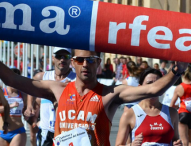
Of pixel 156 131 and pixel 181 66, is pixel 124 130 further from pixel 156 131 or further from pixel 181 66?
pixel 181 66

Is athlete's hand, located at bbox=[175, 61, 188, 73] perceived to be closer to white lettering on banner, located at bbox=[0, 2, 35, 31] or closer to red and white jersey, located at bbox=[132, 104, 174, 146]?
red and white jersey, located at bbox=[132, 104, 174, 146]

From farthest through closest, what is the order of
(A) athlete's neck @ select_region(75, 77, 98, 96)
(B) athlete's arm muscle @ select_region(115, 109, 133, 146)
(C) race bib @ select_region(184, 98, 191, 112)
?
(C) race bib @ select_region(184, 98, 191, 112), (B) athlete's arm muscle @ select_region(115, 109, 133, 146), (A) athlete's neck @ select_region(75, 77, 98, 96)

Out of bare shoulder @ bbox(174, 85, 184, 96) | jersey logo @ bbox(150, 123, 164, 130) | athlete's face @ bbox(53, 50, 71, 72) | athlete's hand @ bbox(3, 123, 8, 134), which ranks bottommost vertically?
athlete's hand @ bbox(3, 123, 8, 134)

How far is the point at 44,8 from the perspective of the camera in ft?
15.2

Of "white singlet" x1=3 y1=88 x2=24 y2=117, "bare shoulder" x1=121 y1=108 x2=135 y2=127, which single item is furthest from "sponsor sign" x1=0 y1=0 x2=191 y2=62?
"white singlet" x1=3 y1=88 x2=24 y2=117

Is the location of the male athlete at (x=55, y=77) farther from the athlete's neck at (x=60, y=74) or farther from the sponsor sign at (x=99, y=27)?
the sponsor sign at (x=99, y=27)

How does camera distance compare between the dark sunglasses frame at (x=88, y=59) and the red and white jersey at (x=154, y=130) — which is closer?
the dark sunglasses frame at (x=88, y=59)

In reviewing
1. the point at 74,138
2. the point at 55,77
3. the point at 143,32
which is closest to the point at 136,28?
the point at 143,32

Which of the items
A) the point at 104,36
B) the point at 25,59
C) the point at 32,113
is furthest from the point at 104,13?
the point at 25,59

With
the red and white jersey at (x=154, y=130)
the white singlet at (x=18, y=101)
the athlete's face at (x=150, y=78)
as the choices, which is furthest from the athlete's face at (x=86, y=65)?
the white singlet at (x=18, y=101)

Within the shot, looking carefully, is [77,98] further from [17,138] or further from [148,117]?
[17,138]

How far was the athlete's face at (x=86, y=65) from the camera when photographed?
15.3 feet

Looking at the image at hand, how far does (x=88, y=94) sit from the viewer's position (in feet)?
15.4

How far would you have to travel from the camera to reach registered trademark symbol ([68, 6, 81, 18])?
459cm
